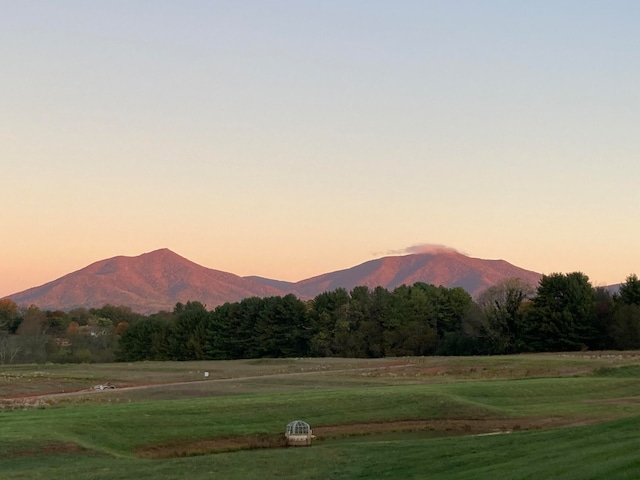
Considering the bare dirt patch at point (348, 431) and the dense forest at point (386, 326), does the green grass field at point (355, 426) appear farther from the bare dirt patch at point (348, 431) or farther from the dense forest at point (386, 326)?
the dense forest at point (386, 326)

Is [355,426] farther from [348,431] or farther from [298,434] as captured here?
[298,434]

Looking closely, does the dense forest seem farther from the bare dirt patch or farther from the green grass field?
the bare dirt patch

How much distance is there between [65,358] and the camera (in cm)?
13912

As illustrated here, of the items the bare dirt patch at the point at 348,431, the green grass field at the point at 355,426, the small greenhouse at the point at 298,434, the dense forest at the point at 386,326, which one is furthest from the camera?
the dense forest at the point at 386,326

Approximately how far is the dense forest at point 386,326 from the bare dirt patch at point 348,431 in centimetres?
6119

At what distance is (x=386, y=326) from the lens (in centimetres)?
12794

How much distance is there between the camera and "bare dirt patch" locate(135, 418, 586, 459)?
36500mm

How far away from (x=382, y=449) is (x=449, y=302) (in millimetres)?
96665

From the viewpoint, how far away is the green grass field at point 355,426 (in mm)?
25031

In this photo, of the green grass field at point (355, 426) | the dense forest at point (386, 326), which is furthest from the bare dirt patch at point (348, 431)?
the dense forest at point (386, 326)

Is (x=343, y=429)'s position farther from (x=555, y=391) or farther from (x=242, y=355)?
(x=242, y=355)

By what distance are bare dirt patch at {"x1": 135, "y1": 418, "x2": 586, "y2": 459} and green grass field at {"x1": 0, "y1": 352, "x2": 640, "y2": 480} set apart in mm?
107

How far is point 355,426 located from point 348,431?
35.3 inches

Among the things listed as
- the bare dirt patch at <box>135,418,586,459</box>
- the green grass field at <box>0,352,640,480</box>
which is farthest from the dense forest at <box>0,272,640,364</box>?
the bare dirt patch at <box>135,418,586,459</box>
